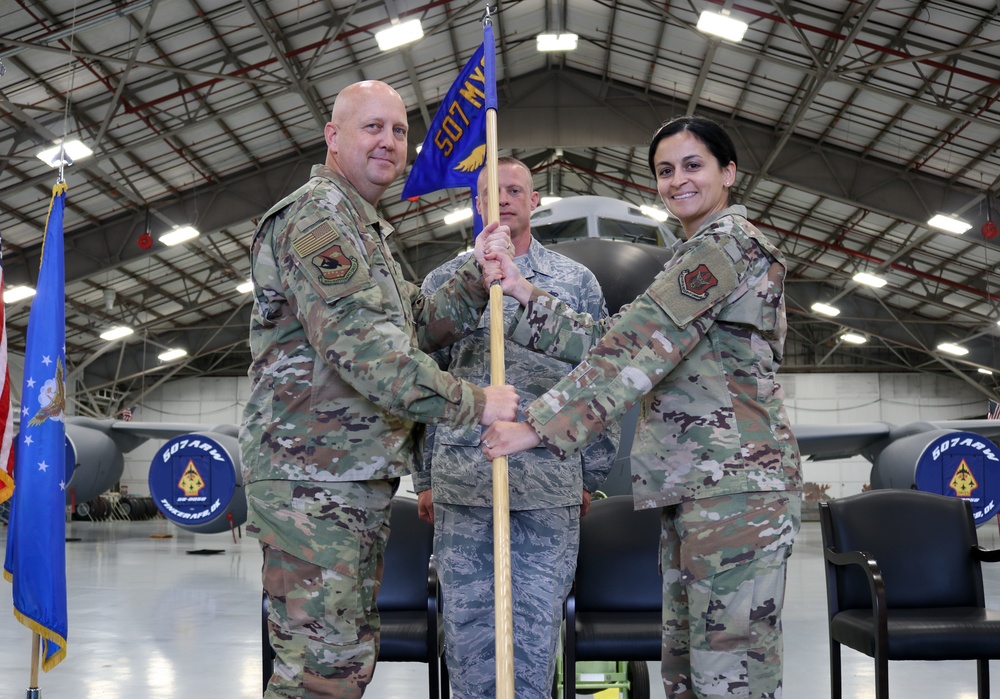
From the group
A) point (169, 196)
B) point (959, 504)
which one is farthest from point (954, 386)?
point (959, 504)

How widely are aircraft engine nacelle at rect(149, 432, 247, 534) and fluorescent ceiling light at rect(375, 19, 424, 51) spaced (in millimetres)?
5682

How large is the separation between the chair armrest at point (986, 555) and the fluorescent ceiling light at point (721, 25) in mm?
9381

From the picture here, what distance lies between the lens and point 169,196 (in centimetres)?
1717

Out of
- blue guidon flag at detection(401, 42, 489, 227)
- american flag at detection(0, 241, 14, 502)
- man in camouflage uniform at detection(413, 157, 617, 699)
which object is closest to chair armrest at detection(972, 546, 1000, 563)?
man in camouflage uniform at detection(413, 157, 617, 699)

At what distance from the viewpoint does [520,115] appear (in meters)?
17.1

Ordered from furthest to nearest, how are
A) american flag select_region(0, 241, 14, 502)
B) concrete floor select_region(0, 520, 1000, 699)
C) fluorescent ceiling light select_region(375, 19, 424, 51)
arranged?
1. fluorescent ceiling light select_region(375, 19, 424, 51)
2. american flag select_region(0, 241, 14, 502)
3. concrete floor select_region(0, 520, 1000, 699)

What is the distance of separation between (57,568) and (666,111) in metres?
15.0

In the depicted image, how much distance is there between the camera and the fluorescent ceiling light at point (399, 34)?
11422 mm

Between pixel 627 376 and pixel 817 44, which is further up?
pixel 817 44

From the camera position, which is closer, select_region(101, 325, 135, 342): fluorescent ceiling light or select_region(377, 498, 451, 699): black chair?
select_region(377, 498, 451, 699): black chair

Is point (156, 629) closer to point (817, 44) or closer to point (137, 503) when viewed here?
point (817, 44)

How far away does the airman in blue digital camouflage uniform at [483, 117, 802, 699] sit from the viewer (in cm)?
201

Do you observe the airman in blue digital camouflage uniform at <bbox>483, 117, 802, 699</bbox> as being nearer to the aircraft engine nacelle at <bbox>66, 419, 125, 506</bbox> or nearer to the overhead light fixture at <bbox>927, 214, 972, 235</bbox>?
the aircraft engine nacelle at <bbox>66, 419, 125, 506</bbox>

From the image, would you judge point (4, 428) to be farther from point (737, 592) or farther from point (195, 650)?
point (737, 592)
